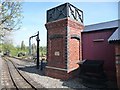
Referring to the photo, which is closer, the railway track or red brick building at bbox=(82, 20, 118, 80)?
the railway track

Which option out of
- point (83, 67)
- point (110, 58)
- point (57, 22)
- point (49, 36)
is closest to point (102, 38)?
point (110, 58)

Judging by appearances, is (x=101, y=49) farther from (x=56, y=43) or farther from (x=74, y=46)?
(x=56, y=43)

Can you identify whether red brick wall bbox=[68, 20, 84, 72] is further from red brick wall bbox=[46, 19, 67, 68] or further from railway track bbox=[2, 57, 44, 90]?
railway track bbox=[2, 57, 44, 90]

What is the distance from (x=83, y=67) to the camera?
494 inches

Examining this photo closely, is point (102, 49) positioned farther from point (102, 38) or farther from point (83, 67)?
point (83, 67)

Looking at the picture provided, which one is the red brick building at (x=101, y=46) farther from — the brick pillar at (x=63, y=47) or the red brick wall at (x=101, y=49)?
the brick pillar at (x=63, y=47)

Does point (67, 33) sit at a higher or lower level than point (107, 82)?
higher

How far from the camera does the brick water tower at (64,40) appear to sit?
42.6 ft

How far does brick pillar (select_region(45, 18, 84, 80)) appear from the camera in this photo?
42.5 ft

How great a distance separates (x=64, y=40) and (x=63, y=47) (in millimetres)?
580

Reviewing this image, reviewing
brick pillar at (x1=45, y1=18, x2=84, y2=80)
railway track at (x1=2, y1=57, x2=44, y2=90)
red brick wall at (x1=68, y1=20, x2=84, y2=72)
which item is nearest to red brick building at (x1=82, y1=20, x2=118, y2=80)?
red brick wall at (x1=68, y1=20, x2=84, y2=72)

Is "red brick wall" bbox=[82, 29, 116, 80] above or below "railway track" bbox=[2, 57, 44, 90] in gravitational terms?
above

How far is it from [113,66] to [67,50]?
3655 millimetres

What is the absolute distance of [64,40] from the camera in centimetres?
1319
